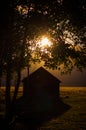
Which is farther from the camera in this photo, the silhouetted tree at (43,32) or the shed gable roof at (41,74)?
the shed gable roof at (41,74)

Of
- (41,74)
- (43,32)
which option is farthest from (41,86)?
(43,32)

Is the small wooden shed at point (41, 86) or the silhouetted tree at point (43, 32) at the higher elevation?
the silhouetted tree at point (43, 32)

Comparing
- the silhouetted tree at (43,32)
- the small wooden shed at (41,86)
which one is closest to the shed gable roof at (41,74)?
the small wooden shed at (41,86)

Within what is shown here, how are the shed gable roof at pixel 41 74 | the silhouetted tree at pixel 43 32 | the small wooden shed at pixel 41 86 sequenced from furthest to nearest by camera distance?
1. the small wooden shed at pixel 41 86
2. the shed gable roof at pixel 41 74
3. the silhouetted tree at pixel 43 32

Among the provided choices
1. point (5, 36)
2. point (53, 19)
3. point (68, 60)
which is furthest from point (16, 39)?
point (68, 60)

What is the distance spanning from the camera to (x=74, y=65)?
22.5 m

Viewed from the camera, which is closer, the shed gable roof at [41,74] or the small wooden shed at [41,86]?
the shed gable roof at [41,74]

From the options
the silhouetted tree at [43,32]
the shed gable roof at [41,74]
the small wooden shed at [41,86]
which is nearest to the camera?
the silhouetted tree at [43,32]

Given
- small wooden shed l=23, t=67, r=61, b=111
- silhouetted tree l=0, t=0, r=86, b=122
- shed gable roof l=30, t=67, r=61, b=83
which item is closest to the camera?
silhouetted tree l=0, t=0, r=86, b=122

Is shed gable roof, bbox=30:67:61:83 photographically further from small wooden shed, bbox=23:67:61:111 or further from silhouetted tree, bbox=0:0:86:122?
silhouetted tree, bbox=0:0:86:122

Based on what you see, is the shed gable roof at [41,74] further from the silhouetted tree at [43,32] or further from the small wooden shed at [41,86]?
the silhouetted tree at [43,32]

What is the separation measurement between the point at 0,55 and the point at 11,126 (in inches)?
191

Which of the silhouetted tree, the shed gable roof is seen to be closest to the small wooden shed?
the shed gable roof

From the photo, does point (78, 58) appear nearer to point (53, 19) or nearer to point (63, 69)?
point (63, 69)
